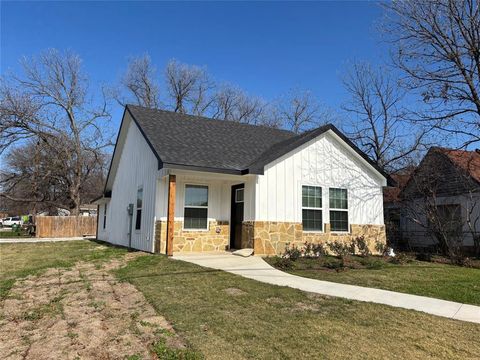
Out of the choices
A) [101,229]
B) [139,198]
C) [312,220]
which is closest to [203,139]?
[139,198]

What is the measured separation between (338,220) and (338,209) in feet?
1.34

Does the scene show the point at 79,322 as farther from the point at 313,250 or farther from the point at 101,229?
the point at 101,229

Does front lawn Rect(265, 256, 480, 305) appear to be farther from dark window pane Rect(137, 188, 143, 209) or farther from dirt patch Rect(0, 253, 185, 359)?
dark window pane Rect(137, 188, 143, 209)

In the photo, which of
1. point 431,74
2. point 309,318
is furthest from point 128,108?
point 309,318

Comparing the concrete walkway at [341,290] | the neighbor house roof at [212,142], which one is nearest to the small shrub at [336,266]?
the concrete walkway at [341,290]

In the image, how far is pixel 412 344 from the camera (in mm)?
4297

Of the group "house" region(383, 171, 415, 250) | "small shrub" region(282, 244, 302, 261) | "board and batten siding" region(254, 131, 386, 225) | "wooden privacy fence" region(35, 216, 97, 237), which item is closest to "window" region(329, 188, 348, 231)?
"board and batten siding" region(254, 131, 386, 225)

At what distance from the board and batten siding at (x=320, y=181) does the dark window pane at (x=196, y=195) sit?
6.17ft

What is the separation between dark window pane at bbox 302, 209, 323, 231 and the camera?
43.1ft

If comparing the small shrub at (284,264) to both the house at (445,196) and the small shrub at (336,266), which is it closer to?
the small shrub at (336,266)

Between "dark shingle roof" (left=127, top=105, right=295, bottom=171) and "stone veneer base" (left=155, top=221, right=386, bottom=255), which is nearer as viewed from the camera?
"dark shingle roof" (left=127, top=105, right=295, bottom=171)

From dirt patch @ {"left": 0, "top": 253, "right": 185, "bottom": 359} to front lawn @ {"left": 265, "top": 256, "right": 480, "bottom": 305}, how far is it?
15.0ft

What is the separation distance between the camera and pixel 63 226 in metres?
29.5

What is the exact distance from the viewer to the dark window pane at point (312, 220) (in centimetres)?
1315
